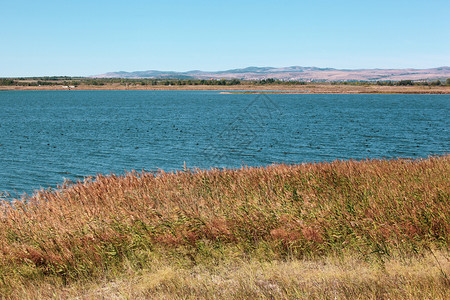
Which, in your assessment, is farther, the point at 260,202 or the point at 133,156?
the point at 133,156

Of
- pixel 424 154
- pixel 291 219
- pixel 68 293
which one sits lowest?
pixel 424 154

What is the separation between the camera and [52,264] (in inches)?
332

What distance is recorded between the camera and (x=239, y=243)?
880cm

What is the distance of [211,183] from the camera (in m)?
13.2

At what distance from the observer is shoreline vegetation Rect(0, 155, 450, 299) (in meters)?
6.94

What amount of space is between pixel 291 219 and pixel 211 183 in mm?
4358

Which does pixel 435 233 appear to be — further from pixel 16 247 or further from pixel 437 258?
pixel 16 247

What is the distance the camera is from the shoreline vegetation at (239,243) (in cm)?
694

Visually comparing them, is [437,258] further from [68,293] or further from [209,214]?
[68,293]

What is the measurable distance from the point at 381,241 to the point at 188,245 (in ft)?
13.3

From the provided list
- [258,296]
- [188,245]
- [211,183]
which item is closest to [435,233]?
[258,296]

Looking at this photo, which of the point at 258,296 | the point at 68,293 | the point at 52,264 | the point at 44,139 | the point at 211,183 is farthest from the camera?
the point at 44,139

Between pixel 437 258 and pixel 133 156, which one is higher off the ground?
pixel 437 258

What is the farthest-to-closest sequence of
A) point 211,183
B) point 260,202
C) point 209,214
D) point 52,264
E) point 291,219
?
point 211,183, point 260,202, point 209,214, point 291,219, point 52,264
